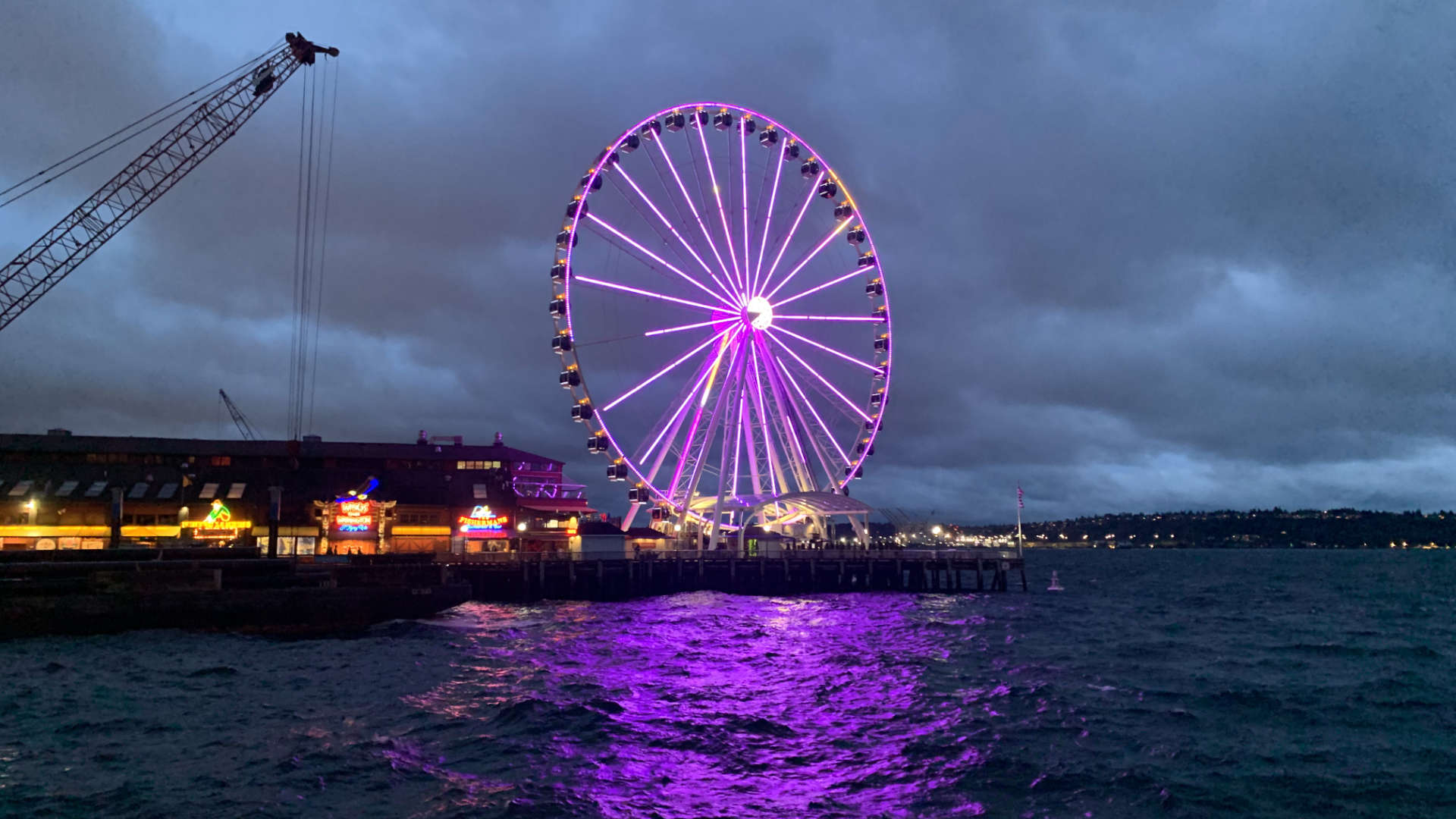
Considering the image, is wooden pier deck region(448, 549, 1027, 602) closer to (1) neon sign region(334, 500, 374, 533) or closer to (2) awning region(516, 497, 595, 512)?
(1) neon sign region(334, 500, 374, 533)

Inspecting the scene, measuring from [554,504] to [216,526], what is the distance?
2694cm

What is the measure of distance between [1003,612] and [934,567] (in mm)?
17192

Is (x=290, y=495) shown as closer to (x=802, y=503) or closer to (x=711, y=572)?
(x=711, y=572)

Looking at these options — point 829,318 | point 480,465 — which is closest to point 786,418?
point 829,318

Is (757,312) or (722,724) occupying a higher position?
(757,312)

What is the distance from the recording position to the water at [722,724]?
1647cm

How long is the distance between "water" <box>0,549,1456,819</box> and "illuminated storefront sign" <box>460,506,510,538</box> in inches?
1270

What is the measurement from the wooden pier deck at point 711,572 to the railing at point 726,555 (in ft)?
0.23

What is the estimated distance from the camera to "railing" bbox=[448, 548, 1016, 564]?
→ 2360 inches

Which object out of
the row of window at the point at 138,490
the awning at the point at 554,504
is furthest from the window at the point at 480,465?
the row of window at the point at 138,490

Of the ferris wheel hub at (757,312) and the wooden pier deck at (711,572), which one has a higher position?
the ferris wheel hub at (757,312)

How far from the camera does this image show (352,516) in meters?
68.2

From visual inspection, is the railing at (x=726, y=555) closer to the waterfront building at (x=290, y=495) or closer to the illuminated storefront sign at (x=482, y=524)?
the waterfront building at (x=290, y=495)

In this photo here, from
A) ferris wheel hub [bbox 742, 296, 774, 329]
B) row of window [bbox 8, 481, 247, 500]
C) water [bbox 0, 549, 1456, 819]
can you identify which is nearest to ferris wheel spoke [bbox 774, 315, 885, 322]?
ferris wheel hub [bbox 742, 296, 774, 329]
